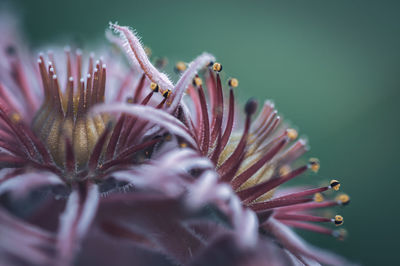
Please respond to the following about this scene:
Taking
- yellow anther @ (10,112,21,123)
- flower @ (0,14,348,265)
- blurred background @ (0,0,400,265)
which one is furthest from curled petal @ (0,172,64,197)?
blurred background @ (0,0,400,265)

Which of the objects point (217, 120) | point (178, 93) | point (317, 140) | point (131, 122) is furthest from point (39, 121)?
point (317, 140)

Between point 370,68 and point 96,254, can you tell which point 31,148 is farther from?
point 370,68

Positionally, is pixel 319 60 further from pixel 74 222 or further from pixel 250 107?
pixel 74 222

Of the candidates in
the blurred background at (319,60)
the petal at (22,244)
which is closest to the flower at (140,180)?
the petal at (22,244)

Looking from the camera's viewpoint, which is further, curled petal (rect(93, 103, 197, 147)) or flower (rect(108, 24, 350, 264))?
flower (rect(108, 24, 350, 264))

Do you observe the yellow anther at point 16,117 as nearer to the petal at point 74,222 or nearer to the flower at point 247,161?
the petal at point 74,222

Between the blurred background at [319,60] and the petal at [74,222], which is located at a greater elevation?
the blurred background at [319,60]

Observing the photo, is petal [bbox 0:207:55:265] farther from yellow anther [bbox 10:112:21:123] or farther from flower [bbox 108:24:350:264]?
flower [bbox 108:24:350:264]
